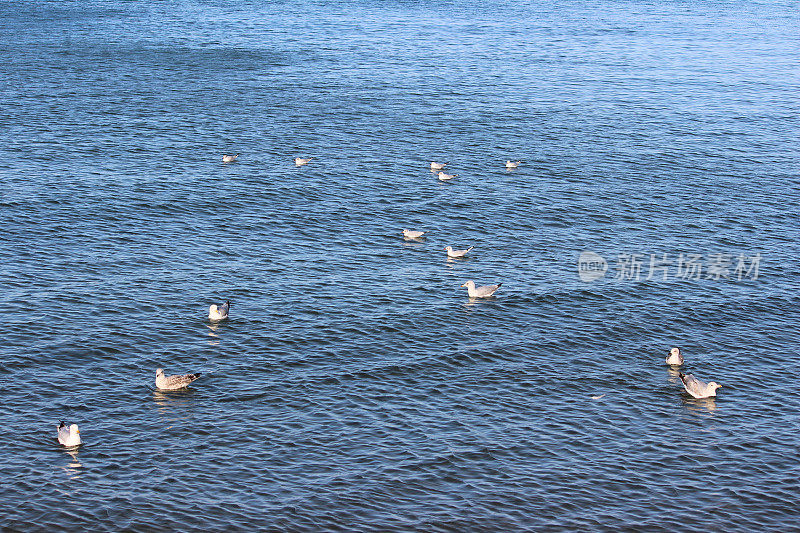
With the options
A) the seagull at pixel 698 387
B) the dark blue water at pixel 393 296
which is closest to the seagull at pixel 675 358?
the dark blue water at pixel 393 296

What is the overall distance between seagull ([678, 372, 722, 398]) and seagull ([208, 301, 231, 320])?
1842cm

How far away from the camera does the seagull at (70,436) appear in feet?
98.8

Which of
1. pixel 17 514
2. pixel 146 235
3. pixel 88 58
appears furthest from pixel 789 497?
pixel 88 58

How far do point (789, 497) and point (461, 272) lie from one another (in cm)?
1984

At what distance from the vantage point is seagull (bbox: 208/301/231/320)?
39.5m

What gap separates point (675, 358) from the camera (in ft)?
119

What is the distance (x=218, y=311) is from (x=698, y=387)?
1918cm

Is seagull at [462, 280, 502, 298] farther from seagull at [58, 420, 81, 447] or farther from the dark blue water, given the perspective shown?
seagull at [58, 420, 81, 447]

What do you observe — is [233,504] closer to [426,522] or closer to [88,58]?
[426,522]

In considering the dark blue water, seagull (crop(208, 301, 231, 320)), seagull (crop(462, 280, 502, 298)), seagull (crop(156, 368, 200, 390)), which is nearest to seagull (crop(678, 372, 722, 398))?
the dark blue water

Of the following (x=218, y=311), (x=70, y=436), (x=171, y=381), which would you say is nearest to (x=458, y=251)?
(x=218, y=311)

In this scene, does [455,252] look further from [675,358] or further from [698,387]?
[698,387]

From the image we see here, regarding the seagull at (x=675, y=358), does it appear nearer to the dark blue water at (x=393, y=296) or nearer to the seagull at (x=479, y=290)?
the dark blue water at (x=393, y=296)

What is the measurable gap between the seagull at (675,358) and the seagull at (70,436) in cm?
2152
